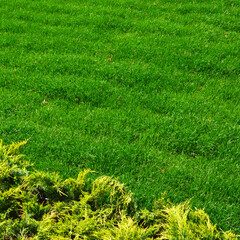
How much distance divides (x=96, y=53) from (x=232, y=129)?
3.54 metres

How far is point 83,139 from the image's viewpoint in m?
4.24

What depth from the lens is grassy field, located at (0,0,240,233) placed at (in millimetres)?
3830

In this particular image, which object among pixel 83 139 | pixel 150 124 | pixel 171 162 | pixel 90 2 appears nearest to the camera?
pixel 171 162

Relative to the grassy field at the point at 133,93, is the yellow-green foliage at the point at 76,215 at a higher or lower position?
lower

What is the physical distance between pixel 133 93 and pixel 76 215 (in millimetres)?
2901

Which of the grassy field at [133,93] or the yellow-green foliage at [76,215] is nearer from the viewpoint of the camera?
the yellow-green foliage at [76,215]

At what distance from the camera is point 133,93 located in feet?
16.9

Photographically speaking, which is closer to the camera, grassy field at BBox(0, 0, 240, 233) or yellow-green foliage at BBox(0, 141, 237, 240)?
yellow-green foliage at BBox(0, 141, 237, 240)

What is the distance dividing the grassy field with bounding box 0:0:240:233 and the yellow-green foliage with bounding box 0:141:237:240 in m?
0.47

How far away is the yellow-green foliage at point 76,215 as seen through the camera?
2.64 m

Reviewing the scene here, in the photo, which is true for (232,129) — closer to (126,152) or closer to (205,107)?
(205,107)

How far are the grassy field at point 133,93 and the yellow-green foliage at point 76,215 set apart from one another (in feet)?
1.55

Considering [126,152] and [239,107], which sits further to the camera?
[239,107]

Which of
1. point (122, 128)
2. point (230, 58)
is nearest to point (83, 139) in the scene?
point (122, 128)
